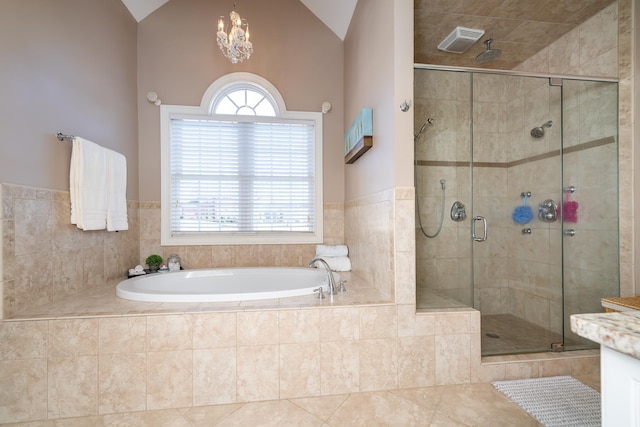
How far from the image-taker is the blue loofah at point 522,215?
8.28 feet

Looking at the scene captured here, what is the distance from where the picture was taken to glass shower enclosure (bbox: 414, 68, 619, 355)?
224cm

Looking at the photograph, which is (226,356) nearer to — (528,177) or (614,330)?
(614,330)

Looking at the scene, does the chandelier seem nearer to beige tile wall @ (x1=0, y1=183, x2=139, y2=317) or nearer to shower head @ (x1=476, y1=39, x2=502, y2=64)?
beige tile wall @ (x1=0, y1=183, x2=139, y2=317)

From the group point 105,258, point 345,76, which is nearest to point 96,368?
point 105,258

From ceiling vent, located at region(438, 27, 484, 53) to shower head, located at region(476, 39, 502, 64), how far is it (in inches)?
8.7

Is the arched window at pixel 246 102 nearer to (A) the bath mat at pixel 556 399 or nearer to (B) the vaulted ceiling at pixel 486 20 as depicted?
(B) the vaulted ceiling at pixel 486 20

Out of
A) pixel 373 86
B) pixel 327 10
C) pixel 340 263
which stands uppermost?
pixel 327 10

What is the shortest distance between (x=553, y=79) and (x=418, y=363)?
2.27 metres

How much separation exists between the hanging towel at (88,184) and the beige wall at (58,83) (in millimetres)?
91

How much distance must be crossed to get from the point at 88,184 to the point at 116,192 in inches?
12.1

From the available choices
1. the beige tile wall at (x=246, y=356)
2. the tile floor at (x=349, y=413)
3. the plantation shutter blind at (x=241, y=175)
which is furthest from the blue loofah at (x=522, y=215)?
the plantation shutter blind at (x=241, y=175)

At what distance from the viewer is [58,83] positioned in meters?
1.98

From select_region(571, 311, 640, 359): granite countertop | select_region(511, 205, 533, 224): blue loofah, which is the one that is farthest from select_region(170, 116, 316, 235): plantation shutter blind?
select_region(571, 311, 640, 359): granite countertop

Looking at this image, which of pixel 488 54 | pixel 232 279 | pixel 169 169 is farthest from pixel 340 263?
pixel 488 54
